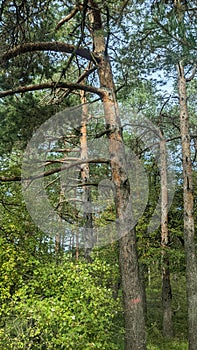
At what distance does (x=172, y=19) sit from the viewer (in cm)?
346

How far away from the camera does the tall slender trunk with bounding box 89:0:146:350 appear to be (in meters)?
5.40

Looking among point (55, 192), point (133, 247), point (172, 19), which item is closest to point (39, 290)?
point (133, 247)

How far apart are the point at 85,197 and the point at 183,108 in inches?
160

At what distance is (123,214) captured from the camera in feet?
18.7

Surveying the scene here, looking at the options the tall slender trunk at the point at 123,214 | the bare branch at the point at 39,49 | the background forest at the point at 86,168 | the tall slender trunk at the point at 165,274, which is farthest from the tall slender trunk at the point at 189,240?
the bare branch at the point at 39,49

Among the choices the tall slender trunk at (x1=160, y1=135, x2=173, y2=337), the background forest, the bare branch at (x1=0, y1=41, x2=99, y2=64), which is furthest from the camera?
the tall slender trunk at (x1=160, y1=135, x2=173, y2=337)

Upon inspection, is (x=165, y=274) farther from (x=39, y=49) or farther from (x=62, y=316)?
(x=39, y=49)

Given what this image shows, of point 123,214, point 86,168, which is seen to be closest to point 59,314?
point 123,214

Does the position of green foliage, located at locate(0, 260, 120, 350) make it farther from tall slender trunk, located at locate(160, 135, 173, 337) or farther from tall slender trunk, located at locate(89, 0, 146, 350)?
tall slender trunk, located at locate(160, 135, 173, 337)

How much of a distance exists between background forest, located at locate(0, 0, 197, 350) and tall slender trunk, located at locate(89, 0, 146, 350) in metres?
0.02

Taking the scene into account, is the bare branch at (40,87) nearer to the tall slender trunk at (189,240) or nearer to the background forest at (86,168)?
the background forest at (86,168)

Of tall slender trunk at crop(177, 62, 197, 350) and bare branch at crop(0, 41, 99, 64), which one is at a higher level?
bare branch at crop(0, 41, 99, 64)

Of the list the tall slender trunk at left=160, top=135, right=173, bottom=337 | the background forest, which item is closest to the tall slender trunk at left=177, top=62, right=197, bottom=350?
the background forest

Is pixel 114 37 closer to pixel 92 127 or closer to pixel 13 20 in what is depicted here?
pixel 13 20
